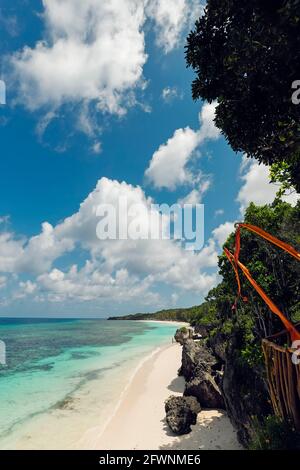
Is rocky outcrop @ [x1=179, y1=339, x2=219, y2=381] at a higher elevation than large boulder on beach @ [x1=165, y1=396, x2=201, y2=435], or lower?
higher

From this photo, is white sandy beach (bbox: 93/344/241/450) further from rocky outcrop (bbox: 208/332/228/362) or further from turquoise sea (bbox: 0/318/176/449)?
rocky outcrop (bbox: 208/332/228/362)

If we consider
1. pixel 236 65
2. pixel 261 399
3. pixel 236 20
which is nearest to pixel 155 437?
pixel 261 399

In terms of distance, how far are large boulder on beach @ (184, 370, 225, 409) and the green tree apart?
12572 millimetres

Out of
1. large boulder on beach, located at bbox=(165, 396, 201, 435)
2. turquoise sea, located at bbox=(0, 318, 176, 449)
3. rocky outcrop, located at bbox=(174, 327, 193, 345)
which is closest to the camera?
large boulder on beach, located at bbox=(165, 396, 201, 435)

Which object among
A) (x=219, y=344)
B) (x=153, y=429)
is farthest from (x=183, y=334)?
(x=153, y=429)

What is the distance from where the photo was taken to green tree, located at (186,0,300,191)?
6480 millimetres

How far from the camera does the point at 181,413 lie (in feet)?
46.1

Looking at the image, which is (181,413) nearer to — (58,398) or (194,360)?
(194,360)

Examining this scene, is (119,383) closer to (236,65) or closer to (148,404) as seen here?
(148,404)

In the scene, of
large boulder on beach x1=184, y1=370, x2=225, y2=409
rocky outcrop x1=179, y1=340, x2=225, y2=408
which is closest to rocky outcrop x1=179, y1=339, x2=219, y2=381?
rocky outcrop x1=179, y1=340, x2=225, y2=408

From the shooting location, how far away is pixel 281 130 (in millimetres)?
7934

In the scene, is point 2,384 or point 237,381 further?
point 2,384

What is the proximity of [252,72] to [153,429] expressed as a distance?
15.7 meters

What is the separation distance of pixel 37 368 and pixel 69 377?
24.2 feet
